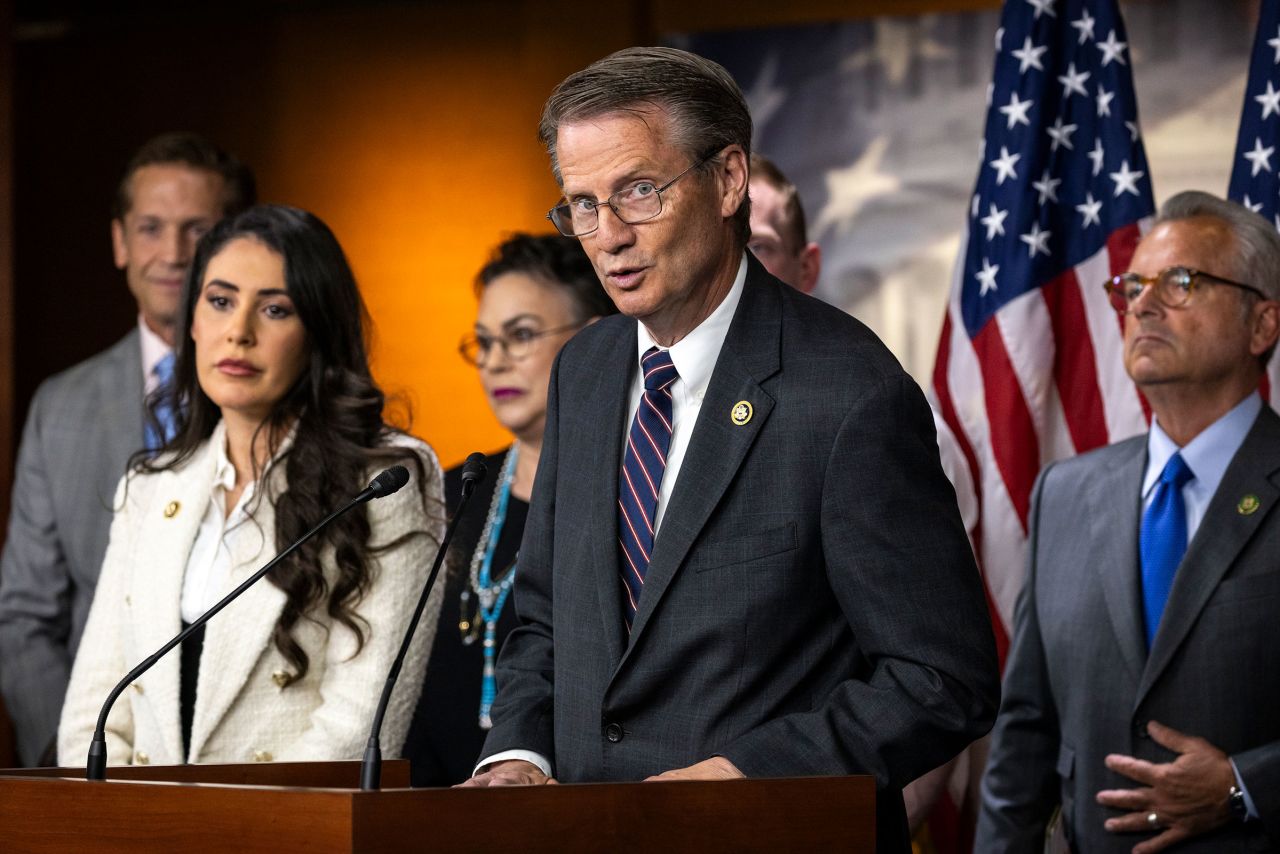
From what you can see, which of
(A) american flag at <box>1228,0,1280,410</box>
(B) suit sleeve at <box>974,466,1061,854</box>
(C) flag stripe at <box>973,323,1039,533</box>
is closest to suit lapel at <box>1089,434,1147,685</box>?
(B) suit sleeve at <box>974,466,1061,854</box>

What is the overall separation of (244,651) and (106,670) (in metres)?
0.35

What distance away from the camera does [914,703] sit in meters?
1.82

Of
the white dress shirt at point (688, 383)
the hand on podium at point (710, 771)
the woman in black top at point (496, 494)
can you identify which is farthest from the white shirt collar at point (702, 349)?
the woman in black top at point (496, 494)

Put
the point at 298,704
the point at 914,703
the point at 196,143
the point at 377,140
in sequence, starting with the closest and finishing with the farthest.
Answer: the point at 914,703, the point at 298,704, the point at 196,143, the point at 377,140

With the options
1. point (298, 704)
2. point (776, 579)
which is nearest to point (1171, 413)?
point (776, 579)

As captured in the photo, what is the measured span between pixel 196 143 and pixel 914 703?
278cm

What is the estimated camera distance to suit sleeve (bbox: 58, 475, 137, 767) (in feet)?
9.11

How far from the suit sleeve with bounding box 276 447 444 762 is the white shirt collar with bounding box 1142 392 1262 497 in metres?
1.34

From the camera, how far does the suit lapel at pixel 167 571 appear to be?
2.66 meters

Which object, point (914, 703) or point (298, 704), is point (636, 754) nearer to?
point (914, 703)

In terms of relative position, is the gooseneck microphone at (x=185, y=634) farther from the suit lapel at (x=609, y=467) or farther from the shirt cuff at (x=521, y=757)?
the shirt cuff at (x=521, y=757)

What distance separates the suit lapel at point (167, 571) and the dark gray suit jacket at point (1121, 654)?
5.03 ft

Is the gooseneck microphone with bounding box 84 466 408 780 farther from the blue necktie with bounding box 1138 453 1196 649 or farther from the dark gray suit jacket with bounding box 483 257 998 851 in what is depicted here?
the blue necktie with bounding box 1138 453 1196 649

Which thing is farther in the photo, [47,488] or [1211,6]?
[1211,6]
